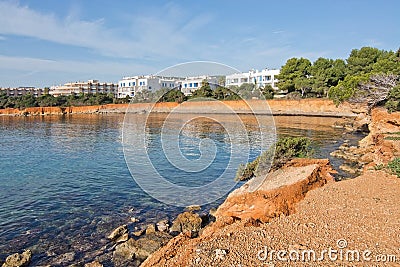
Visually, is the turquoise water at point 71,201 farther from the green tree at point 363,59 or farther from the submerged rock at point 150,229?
the green tree at point 363,59

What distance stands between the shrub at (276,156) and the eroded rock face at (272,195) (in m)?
2.21

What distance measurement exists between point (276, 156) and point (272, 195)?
18.3ft

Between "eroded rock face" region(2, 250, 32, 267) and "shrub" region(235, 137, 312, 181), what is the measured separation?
31.4ft

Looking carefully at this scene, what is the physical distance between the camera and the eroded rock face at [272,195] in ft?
29.2

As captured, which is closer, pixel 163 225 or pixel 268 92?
pixel 163 225

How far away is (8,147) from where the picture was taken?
1137 inches

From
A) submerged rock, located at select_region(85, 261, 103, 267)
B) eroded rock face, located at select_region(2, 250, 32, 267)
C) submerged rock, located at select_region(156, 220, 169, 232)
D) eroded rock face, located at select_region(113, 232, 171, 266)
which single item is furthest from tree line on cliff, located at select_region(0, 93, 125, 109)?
submerged rock, located at select_region(85, 261, 103, 267)

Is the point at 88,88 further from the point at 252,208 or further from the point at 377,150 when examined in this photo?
the point at 252,208

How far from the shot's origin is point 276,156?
1483 cm

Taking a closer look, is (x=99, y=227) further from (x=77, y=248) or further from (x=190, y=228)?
(x=190, y=228)

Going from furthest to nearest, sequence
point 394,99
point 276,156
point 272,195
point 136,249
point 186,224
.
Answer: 1. point 394,99
2. point 276,156
3. point 186,224
4. point 272,195
5. point 136,249

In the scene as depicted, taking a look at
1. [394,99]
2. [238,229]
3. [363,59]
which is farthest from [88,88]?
[238,229]

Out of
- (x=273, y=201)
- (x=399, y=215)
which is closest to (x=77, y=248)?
(x=273, y=201)

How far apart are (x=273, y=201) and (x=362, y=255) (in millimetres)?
3556
